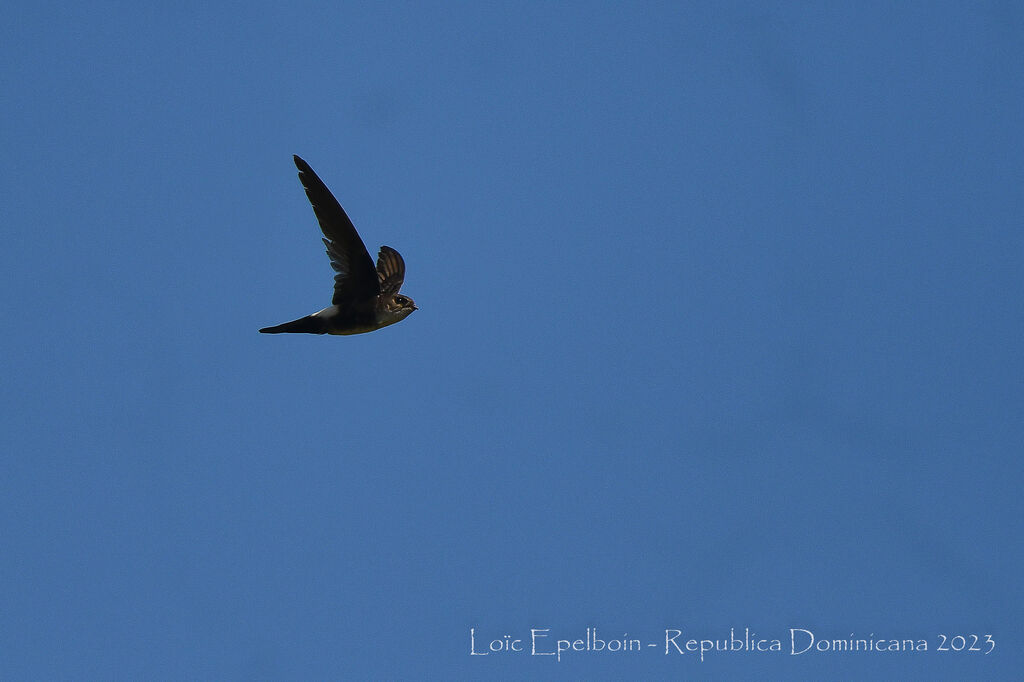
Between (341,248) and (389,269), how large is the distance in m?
1.41

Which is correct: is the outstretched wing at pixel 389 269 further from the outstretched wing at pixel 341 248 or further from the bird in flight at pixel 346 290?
the outstretched wing at pixel 341 248

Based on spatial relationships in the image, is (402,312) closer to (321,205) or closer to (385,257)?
(385,257)

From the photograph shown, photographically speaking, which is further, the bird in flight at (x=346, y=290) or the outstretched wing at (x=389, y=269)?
the outstretched wing at (x=389, y=269)

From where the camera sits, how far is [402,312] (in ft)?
62.6

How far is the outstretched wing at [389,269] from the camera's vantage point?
1950 centimetres

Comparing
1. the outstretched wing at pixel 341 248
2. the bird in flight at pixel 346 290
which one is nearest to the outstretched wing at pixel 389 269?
the bird in flight at pixel 346 290

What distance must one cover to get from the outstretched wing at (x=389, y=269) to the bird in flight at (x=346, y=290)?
84 millimetres

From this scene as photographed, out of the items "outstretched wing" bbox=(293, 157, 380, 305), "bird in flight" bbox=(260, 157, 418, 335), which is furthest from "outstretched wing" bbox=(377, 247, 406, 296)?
"outstretched wing" bbox=(293, 157, 380, 305)

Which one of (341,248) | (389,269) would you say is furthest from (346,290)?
(389,269)

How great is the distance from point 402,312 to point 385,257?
1.12 metres

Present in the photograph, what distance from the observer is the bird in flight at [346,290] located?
17.9 m

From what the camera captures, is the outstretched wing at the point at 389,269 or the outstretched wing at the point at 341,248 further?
the outstretched wing at the point at 389,269

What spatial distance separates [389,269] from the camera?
64.2 ft

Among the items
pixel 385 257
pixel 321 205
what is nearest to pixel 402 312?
pixel 385 257
